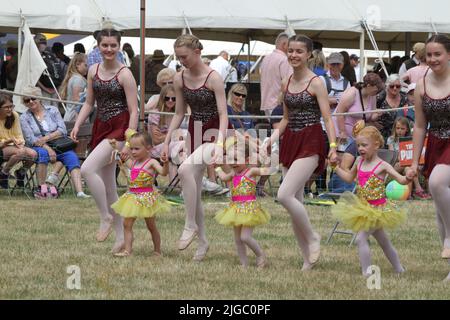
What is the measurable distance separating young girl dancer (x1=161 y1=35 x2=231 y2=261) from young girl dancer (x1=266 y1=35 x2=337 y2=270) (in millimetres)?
601

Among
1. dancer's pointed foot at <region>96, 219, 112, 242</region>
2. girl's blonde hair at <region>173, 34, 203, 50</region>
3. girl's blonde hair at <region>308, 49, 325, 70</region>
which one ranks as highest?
girl's blonde hair at <region>173, 34, 203, 50</region>

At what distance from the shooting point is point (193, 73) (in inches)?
352

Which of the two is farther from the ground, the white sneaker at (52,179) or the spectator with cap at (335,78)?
the spectator with cap at (335,78)

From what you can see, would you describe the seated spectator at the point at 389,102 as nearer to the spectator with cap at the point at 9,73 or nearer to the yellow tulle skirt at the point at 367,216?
the yellow tulle skirt at the point at 367,216

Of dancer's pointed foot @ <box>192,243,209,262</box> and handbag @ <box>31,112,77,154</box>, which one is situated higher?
handbag @ <box>31,112,77,154</box>

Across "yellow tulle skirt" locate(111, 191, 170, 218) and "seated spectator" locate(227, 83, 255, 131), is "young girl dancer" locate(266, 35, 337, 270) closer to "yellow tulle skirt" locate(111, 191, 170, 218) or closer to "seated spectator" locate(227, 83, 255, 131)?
"yellow tulle skirt" locate(111, 191, 170, 218)

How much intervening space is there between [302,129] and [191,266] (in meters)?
1.40

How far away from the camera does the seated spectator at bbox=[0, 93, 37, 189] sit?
1345 cm

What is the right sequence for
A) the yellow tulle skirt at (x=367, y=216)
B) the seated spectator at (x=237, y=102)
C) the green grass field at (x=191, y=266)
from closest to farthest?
the green grass field at (x=191, y=266) < the yellow tulle skirt at (x=367, y=216) < the seated spectator at (x=237, y=102)

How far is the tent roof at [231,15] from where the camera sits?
17.5 m

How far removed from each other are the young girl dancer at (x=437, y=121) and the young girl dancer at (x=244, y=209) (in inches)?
51.2

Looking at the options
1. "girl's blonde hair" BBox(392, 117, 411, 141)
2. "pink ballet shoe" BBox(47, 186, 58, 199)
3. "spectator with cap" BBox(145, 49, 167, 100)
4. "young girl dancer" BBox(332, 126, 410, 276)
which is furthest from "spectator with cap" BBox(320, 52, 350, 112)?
"young girl dancer" BBox(332, 126, 410, 276)

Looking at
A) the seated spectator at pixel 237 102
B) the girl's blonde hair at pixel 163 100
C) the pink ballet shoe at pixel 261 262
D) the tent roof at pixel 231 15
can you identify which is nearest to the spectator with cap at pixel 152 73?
the tent roof at pixel 231 15

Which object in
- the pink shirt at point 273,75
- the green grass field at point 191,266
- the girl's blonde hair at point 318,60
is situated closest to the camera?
the green grass field at point 191,266
